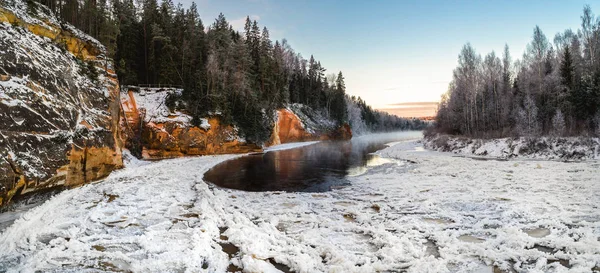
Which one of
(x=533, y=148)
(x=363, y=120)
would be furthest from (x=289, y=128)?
(x=363, y=120)

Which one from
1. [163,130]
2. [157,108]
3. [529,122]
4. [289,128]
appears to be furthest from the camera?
[289,128]

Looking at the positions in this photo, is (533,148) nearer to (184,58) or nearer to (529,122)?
(529,122)

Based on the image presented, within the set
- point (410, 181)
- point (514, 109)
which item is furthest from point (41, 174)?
point (514, 109)

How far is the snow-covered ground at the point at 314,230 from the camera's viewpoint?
5.35 m

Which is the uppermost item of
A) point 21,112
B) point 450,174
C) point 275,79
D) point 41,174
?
point 275,79

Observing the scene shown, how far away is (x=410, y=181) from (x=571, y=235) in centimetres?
783

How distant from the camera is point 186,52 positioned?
1569 inches

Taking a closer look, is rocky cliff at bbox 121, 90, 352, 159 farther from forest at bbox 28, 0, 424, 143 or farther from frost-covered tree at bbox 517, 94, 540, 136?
frost-covered tree at bbox 517, 94, 540, 136

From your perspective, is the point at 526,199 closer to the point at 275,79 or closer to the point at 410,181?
the point at 410,181

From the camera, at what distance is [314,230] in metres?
7.34

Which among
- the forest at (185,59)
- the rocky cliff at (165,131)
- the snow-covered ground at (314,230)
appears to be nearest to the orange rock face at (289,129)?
the forest at (185,59)

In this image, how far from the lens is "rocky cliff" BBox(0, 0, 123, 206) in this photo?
9367 mm

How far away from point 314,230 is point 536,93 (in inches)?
1655

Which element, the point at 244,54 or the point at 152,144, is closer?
the point at 152,144
